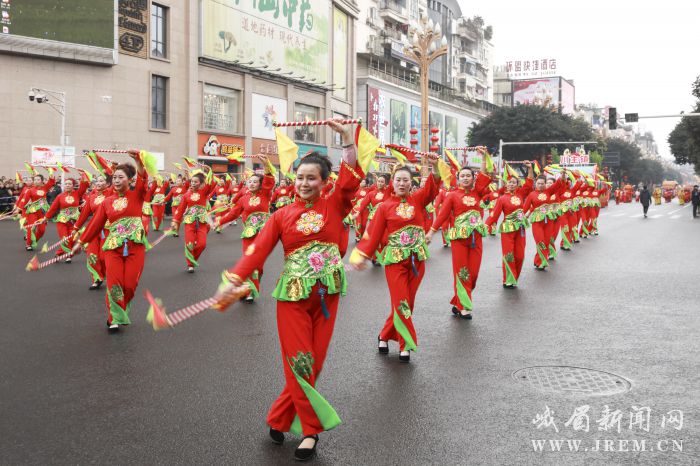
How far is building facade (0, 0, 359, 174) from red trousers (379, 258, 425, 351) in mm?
26855

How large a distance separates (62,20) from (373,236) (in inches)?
1132

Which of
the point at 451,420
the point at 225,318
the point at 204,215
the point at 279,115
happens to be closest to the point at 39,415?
the point at 451,420

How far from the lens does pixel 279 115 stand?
4131cm

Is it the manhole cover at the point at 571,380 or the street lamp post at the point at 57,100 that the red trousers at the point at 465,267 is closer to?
the manhole cover at the point at 571,380

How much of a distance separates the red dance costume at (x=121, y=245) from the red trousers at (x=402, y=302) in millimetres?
2939

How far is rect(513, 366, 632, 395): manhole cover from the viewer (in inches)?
209

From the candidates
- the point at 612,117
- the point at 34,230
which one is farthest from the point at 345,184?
the point at 612,117

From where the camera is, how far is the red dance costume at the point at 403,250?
248 inches

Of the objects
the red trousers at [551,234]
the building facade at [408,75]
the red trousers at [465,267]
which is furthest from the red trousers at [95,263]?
the building facade at [408,75]

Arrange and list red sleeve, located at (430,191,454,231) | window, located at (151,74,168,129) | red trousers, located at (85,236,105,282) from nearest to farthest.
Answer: red sleeve, located at (430,191,454,231) → red trousers, located at (85,236,105,282) → window, located at (151,74,168,129)

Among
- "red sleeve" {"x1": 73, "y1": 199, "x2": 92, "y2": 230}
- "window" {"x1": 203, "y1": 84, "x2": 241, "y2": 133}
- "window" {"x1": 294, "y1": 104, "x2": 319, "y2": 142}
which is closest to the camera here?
"red sleeve" {"x1": 73, "y1": 199, "x2": 92, "y2": 230}

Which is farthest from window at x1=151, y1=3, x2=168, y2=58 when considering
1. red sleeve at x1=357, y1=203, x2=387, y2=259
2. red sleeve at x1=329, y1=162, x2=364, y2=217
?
red sleeve at x1=329, y1=162, x2=364, y2=217

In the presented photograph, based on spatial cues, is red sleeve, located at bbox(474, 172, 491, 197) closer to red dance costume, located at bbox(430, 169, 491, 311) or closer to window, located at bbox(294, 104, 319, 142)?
red dance costume, located at bbox(430, 169, 491, 311)

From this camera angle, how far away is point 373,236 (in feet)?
20.7
